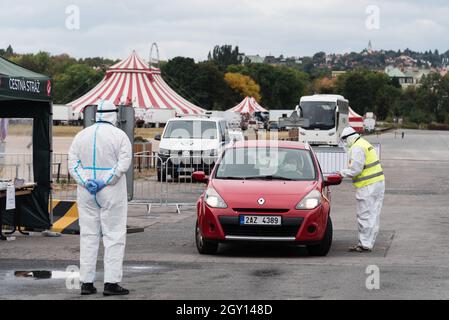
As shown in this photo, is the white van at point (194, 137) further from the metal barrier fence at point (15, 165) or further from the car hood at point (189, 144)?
the metal barrier fence at point (15, 165)

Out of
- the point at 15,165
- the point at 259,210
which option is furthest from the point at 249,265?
the point at 15,165

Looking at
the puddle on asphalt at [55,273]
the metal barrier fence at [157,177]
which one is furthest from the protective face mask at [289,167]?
the metal barrier fence at [157,177]

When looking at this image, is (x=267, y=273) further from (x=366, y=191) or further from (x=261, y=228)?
(x=366, y=191)

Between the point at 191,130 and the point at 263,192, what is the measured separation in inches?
750

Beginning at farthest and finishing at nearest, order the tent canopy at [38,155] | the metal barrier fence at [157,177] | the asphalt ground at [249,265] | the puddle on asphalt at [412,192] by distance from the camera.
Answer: the puddle on asphalt at [412,192] < the metal barrier fence at [157,177] < the tent canopy at [38,155] < the asphalt ground at [249,265]

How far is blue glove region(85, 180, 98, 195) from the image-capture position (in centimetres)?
966

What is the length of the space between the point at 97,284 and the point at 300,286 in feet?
6.86

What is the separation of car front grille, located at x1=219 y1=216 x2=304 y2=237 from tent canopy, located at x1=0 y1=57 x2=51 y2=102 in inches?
136

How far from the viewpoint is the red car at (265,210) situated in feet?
42.6

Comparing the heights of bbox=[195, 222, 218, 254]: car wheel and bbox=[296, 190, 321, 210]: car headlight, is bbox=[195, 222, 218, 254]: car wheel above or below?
below

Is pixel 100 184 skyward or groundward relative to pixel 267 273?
skyward

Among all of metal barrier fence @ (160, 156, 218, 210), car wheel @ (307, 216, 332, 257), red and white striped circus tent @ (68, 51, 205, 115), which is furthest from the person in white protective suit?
red and white striped circus tent @ (68, 51, 205, 115)

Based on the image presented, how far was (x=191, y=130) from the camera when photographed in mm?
32125

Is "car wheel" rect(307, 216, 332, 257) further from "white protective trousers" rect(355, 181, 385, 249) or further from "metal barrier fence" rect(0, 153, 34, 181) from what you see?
"metal barrier fence" rect(0, 153, 34, 181)
